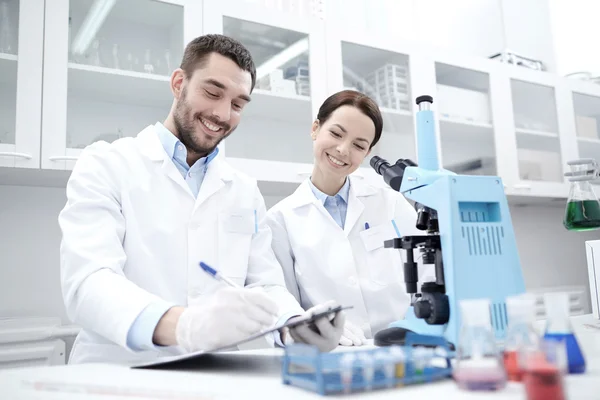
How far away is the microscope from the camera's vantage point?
84cm

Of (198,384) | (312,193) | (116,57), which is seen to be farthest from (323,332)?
(116,57)

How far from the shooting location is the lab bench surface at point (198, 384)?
1.87ft

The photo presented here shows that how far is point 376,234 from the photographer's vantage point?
65.9 inches

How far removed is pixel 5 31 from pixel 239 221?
1280 millimetres

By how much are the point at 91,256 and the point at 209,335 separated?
1.21 ft

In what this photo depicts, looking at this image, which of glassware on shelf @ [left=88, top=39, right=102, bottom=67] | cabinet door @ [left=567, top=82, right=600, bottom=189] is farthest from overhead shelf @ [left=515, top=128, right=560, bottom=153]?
glassware on shelf @ [left=88, top=39, right=102, bottom=67]

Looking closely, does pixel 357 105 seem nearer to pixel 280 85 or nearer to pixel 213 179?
pixel 213 179

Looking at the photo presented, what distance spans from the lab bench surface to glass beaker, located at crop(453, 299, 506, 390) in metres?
0.01

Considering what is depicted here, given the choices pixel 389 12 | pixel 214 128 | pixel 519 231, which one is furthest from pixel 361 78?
pixel 519 231

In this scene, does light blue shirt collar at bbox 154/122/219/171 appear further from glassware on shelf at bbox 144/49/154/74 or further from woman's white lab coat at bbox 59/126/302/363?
glassware on shelf at bbox 144/49/154/74

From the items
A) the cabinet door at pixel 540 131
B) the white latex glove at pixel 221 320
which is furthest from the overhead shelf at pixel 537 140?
the white latex glove at pixel 221 320

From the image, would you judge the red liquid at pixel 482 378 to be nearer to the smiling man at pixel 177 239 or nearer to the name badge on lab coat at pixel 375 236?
the smiling man at pixel 177 239

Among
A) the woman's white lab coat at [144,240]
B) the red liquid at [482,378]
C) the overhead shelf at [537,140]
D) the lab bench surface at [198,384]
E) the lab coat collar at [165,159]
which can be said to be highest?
the overhead shelf at [537,140]

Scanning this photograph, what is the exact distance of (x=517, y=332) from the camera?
64 centimetres
